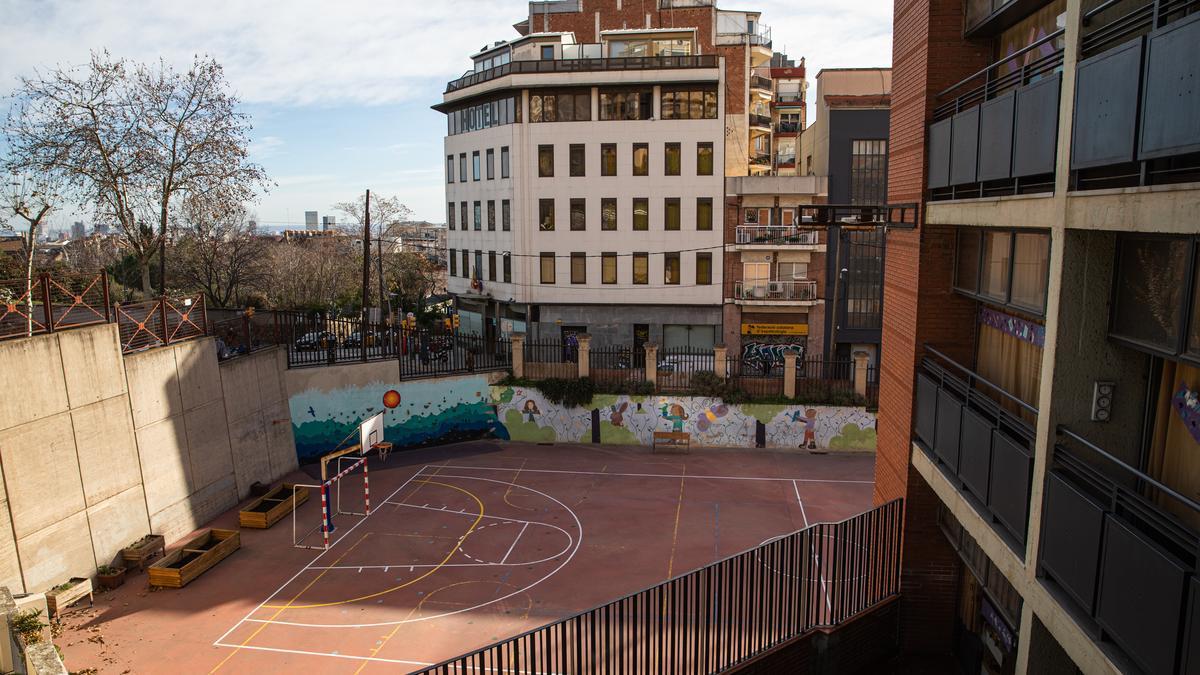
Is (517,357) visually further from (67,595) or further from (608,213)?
(67,595)

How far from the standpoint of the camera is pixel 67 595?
48.9 ft

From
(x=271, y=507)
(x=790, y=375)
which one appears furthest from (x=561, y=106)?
(x=271, y=507)

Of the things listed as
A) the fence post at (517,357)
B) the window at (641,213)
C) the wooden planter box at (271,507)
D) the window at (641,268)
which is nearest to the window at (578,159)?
the window at (641,213)

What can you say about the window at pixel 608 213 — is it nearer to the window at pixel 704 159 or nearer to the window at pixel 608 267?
the window at pixel 608 267

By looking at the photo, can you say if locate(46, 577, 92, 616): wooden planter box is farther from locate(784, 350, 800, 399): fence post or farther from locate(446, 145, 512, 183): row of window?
locate(446, 145, 512, 183): row of window

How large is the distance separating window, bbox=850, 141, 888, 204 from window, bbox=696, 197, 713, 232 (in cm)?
681

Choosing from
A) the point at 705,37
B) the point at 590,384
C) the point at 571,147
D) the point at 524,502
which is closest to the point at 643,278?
the point at 571,147

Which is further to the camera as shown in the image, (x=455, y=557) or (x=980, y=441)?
(x=455, y=557)

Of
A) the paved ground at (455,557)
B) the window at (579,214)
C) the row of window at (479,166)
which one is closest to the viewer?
the paved ground at (455,557)

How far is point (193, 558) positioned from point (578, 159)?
24.9 metres

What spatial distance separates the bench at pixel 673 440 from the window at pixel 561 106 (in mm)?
17350

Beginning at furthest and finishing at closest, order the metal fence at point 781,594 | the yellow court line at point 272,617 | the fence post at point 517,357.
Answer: the fence post at point 517,357 < the yellow court line at point 272,617 < the metal fence at point 781,594

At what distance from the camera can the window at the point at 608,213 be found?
3597 cm

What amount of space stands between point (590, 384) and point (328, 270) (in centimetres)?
3124
